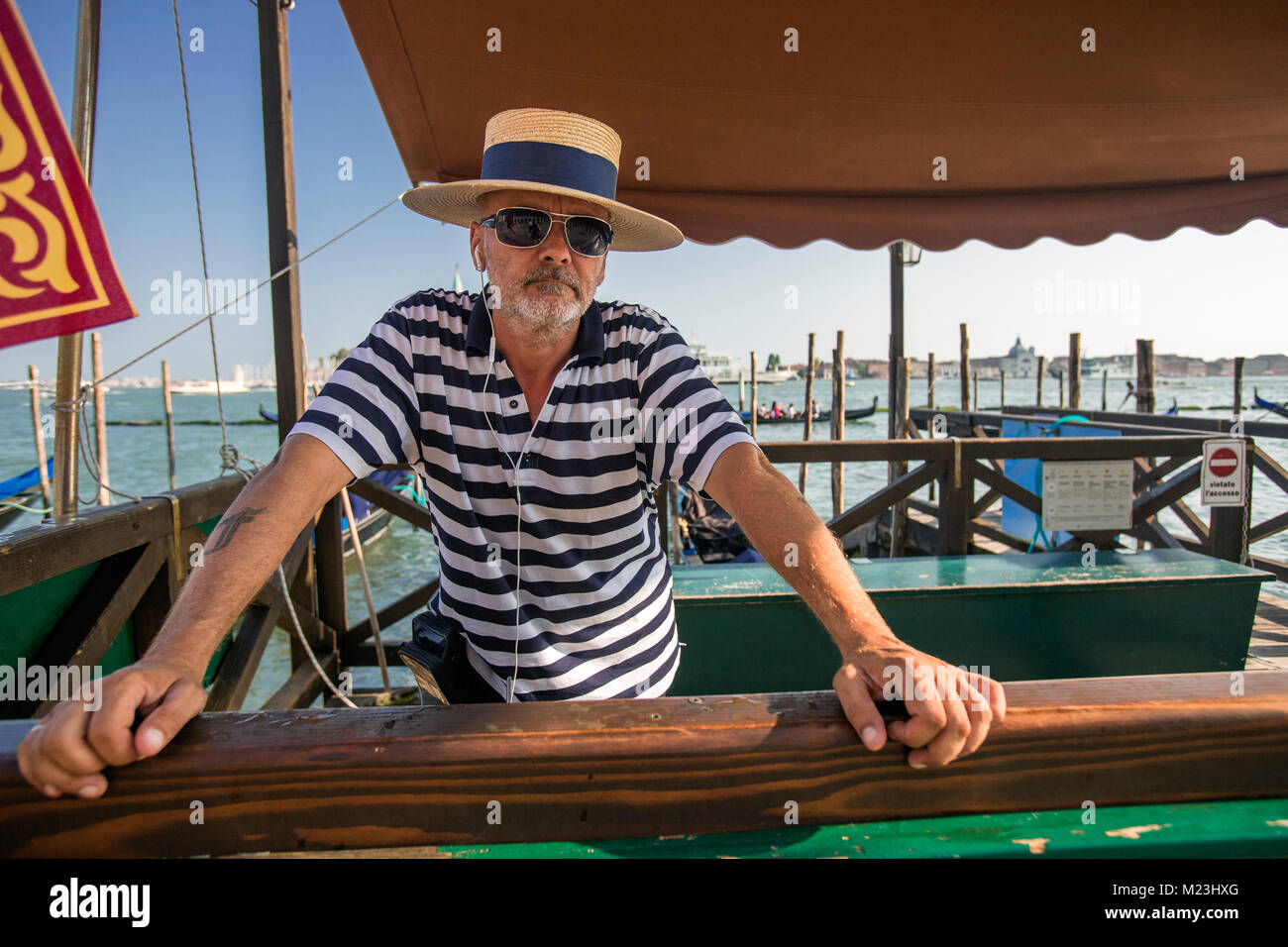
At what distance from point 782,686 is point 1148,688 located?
2630 mm

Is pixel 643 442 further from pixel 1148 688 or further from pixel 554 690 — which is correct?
pixel 1148 688

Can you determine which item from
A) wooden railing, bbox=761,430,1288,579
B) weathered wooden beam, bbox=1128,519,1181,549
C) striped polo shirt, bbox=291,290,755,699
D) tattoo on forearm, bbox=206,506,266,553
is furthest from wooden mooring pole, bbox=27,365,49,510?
weathered wooden beam, bbox=1128,519,1181,549

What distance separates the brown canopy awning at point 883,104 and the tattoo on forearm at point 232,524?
1.71 m

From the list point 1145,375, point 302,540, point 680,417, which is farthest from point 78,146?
point 1145,375

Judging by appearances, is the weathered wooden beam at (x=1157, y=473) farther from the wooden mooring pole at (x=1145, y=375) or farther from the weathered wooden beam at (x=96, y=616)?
the weathered wooden beam at (x=96, y=616)

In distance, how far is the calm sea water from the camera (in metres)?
9.64

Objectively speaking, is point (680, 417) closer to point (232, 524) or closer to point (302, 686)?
point (232, 524)

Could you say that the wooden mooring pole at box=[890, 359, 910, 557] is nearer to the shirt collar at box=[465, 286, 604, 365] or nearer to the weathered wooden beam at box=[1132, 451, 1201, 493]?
the weathered wooden beam at box=[1132, 451, 1201, 493]

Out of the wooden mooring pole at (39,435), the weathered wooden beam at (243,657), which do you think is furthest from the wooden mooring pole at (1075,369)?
the wooden mooring pole at (39,435)

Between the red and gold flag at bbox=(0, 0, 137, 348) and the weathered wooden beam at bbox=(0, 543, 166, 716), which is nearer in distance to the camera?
the red and gold flag at bbox=(0, 0, 137, 348)

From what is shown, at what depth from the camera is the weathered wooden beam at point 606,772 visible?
30.5 inches

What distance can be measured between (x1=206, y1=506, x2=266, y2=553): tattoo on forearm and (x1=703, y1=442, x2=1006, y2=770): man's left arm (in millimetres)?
748

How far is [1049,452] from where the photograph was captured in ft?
13.3

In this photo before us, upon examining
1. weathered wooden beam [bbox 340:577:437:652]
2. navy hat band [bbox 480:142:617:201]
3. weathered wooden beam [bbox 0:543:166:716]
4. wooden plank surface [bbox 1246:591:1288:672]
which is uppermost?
navy hat band [bbox 480:142:617:201]
